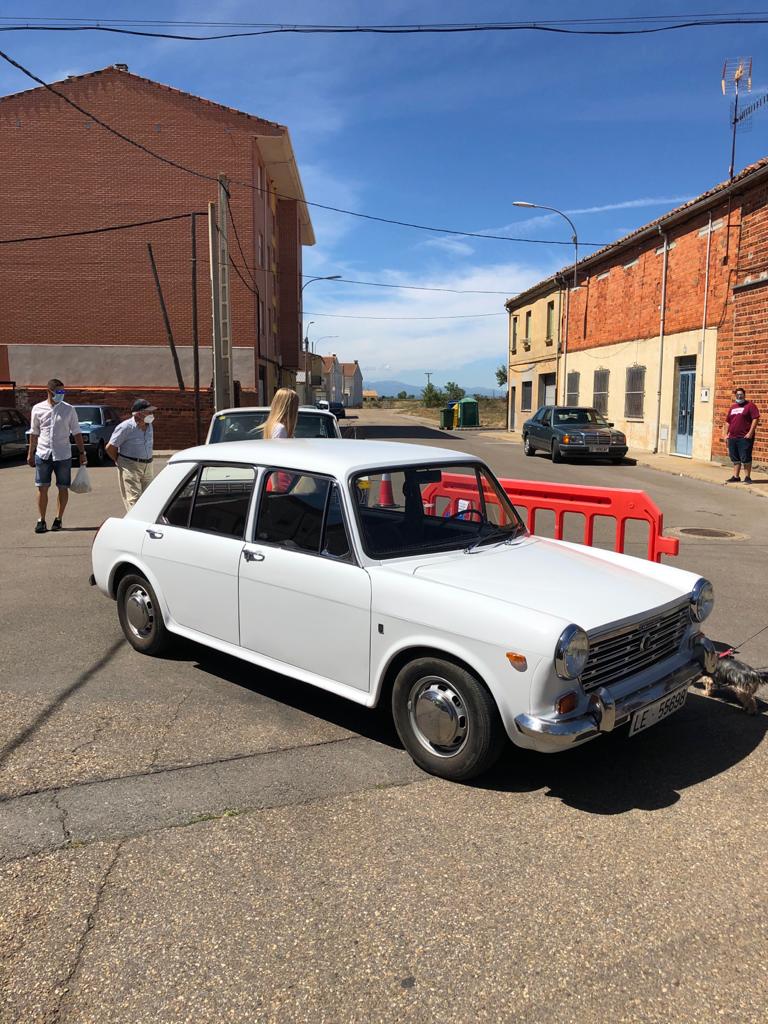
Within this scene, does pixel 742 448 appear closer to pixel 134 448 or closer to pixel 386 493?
pixel 134 448

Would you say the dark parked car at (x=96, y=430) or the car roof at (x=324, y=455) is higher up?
the car roof at (x=324, y=455)

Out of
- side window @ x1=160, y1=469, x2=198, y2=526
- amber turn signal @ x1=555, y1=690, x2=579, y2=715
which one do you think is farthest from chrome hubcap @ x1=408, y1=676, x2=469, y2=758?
side window @ x1=160, y1=469, x2=198, y2=526

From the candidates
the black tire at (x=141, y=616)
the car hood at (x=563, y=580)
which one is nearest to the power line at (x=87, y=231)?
the black tire at (x=141, y=616)

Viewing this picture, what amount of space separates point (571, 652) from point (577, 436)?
59.4 feet

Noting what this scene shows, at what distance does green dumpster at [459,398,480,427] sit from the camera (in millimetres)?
47500

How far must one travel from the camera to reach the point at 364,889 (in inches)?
108

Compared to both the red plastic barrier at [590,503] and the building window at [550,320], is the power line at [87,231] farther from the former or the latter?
the red plastic barrier at [590,503]

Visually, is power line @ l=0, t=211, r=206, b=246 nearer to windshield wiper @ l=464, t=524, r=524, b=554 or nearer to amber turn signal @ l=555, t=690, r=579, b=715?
windshield wiper @ l=464, t=524, r=524, b=554

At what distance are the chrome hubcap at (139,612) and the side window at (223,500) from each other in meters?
0.70

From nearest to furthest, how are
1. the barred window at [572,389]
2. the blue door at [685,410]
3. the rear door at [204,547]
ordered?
the rear door at [204,547], the blue door at [685,410], the barred window at [572,389]

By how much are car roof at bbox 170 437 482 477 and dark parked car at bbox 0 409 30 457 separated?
1688 cm

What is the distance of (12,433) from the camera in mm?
20250

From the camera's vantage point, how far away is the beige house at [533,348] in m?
33.0

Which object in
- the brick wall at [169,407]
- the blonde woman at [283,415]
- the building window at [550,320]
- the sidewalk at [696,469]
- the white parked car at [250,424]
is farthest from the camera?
the building window at [550,320]
